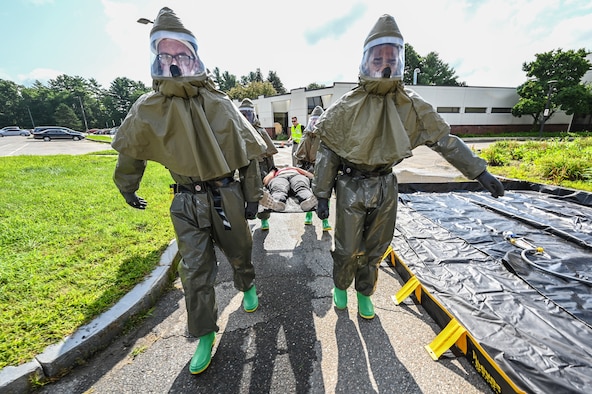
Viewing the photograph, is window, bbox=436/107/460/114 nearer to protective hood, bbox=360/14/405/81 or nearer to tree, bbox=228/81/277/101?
tree, bbox=228/81/277/101

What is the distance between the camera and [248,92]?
3597 cm

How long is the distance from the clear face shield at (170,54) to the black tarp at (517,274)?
8.91 feet

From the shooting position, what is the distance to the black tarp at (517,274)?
1632 mm

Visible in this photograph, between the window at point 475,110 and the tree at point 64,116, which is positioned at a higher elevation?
the tree at point 64,116

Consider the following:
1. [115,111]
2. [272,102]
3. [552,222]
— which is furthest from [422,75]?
[115,111]

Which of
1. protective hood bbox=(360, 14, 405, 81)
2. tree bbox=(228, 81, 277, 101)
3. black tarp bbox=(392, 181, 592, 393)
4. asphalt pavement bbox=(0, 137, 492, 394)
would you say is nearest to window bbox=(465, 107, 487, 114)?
tree bbox=(228, 81, 277, 101)

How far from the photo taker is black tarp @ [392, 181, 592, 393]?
5.35 ft

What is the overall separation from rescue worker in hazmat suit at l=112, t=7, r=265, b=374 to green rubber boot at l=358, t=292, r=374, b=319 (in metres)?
Answer: 1.18

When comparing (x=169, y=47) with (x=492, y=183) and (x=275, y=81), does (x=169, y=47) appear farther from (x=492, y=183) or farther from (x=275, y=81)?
(x=275, y=81)

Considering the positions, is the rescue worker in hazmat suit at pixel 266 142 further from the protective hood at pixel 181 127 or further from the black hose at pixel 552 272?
the black hose at pixel 552 272

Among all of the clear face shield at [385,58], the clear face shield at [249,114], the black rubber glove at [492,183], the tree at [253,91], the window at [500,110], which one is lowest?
the black rubber glove at [492,183]

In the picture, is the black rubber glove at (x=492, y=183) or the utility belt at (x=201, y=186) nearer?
the utility belt at (x=201, y=186)

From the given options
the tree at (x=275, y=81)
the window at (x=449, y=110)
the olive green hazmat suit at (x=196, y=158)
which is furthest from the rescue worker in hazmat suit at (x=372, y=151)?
the tree at (x=275, y=81)

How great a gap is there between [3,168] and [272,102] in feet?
74.5
